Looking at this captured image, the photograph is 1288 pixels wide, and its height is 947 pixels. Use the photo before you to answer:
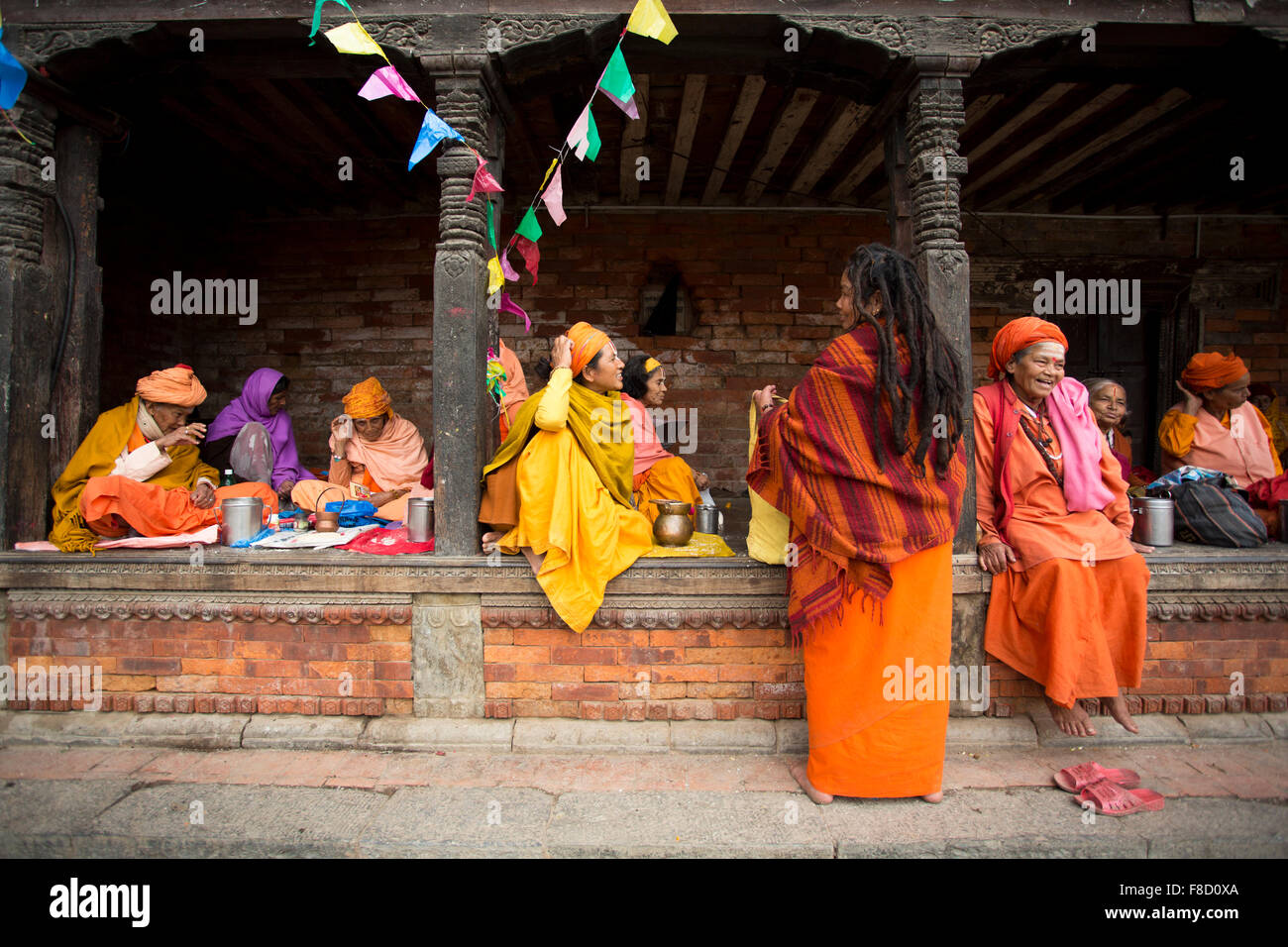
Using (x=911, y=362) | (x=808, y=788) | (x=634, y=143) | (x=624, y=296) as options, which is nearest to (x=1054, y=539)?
(x=911, y=362)

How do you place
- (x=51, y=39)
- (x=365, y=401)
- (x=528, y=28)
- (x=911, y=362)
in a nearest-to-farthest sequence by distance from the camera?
(x=911, y=362) < (x=528, y=28) < (x=51, y=39) < (x=365, y=401)

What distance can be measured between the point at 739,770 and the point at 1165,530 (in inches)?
104

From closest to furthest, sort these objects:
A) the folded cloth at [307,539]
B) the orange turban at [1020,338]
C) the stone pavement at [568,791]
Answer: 1. the stone pavement at [568,791]
2. the orange turban at [1020,338]
3. the folded cloth at [307,539]

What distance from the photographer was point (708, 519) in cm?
402

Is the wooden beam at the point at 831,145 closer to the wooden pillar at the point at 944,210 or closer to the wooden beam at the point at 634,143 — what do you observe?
the wooden pillar at the point at 944,210

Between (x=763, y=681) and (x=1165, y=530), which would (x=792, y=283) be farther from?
(x=763, y=681)

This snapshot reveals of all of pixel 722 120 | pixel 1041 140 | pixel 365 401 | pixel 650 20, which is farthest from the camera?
pixel 1041 140

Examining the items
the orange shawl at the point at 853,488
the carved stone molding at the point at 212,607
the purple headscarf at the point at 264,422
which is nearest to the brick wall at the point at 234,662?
the carved stone molding at the point at 212,607

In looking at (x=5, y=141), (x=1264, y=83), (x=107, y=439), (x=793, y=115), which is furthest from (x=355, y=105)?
(x=1264, y=83)

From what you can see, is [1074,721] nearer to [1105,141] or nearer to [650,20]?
[650,20]

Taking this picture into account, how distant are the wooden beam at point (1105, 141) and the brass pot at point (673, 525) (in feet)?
13.5

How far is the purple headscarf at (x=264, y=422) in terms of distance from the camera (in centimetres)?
473

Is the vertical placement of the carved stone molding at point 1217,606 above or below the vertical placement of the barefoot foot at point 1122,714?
above

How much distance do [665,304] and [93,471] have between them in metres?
4.40
